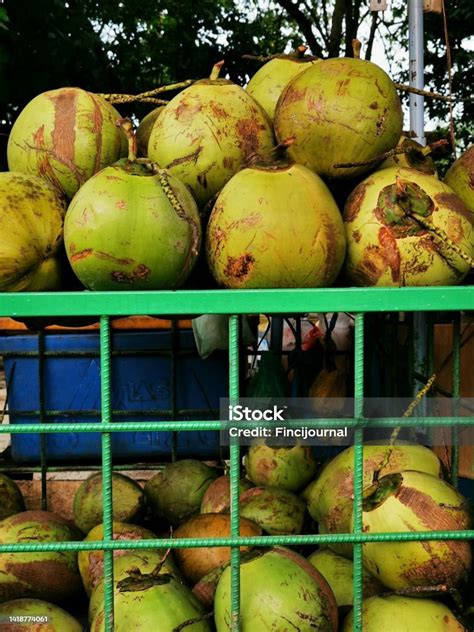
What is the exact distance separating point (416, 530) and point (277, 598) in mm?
280

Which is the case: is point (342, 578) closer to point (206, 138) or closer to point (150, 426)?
point (150, 426)

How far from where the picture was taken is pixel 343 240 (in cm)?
139

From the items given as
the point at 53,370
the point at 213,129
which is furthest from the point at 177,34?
the point at 213,129

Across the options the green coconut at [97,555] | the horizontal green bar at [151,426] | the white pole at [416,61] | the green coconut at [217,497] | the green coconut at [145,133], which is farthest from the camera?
the white pole at [416,61]

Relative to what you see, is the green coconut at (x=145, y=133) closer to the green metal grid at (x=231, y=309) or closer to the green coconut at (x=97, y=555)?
the green metal grid at (x=231, y=309)

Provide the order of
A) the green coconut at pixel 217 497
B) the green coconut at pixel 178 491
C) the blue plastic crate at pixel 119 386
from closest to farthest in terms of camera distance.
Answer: the green coconut at pixel 217 497
the green coconut at pixel 178 491
the blue plastic crate at pixel 119 386

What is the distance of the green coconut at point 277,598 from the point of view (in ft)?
4.11

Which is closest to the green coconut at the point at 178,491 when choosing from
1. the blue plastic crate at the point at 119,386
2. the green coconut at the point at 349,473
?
the green coconut at the point at 349,473

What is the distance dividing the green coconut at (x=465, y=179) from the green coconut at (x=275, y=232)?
1.26ft

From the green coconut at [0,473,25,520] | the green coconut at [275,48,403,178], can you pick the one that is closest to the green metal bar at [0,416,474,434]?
the green coconut at [275,48,403,178]

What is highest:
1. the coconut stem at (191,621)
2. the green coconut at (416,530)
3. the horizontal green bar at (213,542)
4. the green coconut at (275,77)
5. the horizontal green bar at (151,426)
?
the green coconut at (275,77)


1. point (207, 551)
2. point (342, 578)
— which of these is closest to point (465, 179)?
point (342, 578)

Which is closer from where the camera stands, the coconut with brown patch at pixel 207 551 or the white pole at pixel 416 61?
the coconut with brown patch at pixel 207 551

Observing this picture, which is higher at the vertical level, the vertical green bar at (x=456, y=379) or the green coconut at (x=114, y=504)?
the vertical green bar at (x=456, y=379)
